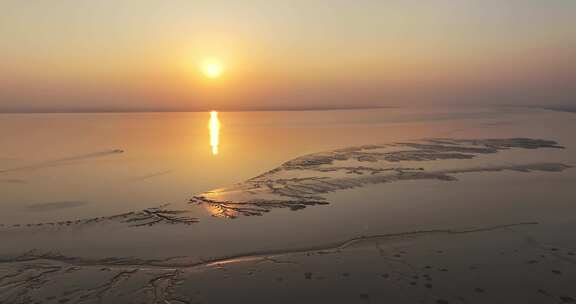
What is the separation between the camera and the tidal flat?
7.16 metres

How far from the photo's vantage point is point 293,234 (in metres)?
10.0

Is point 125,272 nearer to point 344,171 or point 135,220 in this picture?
point 135,220

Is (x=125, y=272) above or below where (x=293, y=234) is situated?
below

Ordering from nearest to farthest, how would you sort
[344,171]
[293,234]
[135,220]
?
[293,234] < [135,220] < [344,171]

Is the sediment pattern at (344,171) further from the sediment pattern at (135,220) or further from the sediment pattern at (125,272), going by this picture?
the sediment pattern at (125,272)

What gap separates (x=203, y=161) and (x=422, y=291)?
1776cm

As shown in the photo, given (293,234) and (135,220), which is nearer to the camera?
(293,234)

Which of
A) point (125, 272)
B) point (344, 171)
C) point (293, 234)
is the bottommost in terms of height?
point (125, 272)

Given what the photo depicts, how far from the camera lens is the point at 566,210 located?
1160 centimetres

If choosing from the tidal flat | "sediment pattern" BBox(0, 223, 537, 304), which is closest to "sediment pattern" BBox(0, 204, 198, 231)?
the tidal flat

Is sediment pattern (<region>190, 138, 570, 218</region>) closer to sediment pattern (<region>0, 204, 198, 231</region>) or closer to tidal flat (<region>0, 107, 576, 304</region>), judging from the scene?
tidal flat (<region>0, 107, 576, 304</region>)

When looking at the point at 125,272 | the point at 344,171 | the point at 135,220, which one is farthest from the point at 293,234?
the point at 344,171

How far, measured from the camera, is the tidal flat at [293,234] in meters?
7.16

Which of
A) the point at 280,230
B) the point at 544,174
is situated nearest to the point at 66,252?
the point at 280,230
